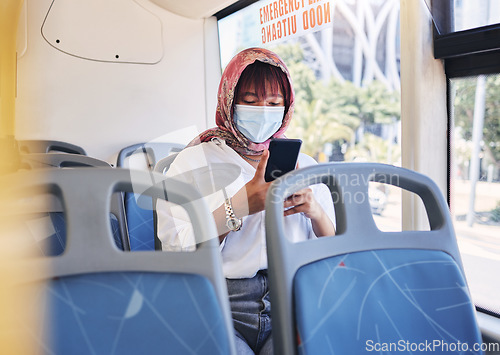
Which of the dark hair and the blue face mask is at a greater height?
the dark hair

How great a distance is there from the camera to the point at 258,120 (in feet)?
4.76

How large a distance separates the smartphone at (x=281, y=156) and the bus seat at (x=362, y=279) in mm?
275

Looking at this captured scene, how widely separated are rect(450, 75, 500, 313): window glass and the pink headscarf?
646 millimetres

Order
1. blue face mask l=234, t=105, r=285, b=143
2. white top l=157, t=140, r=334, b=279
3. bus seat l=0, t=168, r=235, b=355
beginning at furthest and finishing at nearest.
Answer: blue face mask l=234, t=105, r=285, b=143
white top l=157, t=140, r=334, b=279
bus seat l=0, t=168, r=235, b=355

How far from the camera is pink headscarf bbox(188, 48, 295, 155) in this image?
1445mm

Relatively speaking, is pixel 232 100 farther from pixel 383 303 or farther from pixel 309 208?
pixel 383 303

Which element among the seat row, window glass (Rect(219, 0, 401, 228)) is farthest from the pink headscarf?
the seat row

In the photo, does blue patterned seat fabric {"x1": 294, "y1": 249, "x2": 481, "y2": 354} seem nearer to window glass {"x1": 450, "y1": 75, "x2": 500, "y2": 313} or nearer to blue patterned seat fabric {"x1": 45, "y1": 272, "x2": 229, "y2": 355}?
blue patterned seat fabric {"x1": 45, "y1": 272, "x2": 229, "y2": 355}

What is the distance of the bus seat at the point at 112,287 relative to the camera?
76cm

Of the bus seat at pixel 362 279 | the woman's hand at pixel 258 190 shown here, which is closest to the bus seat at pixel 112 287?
the bus seat at pixel 362 279

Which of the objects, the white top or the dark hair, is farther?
the dark hair

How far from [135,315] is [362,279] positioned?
47 cm

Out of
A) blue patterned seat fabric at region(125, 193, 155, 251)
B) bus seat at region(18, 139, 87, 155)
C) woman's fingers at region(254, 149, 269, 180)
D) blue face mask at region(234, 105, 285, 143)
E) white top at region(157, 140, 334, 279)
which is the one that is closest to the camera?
woman's fingers at region(254, 149, 269, 180)

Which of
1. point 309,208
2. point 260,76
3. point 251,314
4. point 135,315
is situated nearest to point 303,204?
point 309,208
